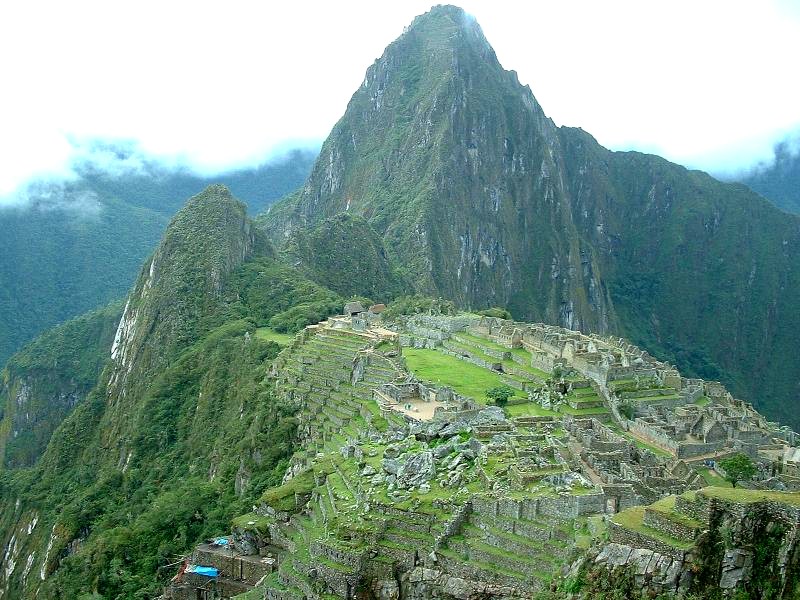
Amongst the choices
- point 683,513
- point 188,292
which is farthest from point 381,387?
point 188,292

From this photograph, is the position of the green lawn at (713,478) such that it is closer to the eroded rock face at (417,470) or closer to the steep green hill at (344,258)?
the eroded rock face at (417,470)

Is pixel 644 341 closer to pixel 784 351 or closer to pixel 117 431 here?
pixel 784 351

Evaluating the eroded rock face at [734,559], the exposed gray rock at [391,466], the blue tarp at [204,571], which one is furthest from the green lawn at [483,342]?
the eroded rock face at [734,559]

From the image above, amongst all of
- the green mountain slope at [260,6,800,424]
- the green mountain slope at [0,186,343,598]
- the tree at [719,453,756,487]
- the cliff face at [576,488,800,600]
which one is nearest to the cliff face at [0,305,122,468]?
the green mountain slope at [0,186,343,598]

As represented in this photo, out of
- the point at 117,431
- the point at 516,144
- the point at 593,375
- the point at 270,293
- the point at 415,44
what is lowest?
the point at 117,431

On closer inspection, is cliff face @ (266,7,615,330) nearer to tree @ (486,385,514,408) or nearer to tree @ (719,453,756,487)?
tree @ (486,385,514,408)

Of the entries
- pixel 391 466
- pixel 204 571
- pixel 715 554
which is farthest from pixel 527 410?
pixel 715 554
